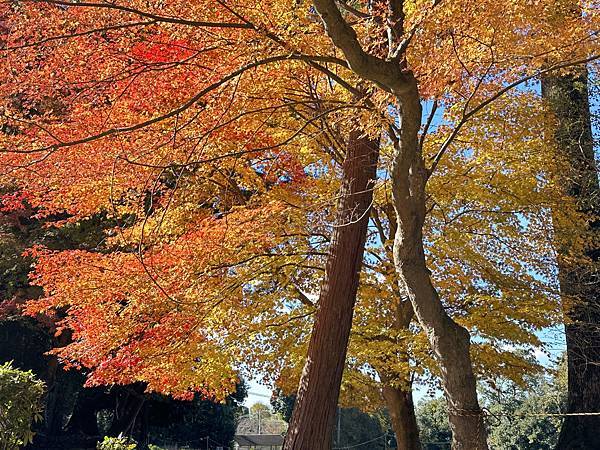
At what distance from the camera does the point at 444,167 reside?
9.96m

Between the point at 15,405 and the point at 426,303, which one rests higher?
the point at 426,303

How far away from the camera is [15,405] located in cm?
602

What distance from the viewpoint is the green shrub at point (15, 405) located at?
5.95 m

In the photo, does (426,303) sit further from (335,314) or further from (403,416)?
(403,416)

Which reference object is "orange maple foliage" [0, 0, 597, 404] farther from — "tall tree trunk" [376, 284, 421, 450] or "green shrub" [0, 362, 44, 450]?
"green shrub" [0, 362, 44, 450]

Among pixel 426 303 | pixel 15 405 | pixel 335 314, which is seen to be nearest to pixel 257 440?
pixel 335 314

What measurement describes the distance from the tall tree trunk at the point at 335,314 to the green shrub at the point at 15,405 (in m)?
2.75

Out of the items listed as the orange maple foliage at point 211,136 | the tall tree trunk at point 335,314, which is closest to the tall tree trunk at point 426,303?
the orange maple foliage at point 211,136

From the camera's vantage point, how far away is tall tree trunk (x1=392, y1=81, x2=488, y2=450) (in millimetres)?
5426

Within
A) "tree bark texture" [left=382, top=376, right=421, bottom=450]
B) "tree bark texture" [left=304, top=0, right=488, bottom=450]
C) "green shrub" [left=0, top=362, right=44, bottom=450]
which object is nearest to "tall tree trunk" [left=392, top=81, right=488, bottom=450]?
"tree bark texture" [left=304, top=0, right=488, bottom=450]

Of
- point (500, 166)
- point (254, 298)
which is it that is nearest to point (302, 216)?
point (254, 298)

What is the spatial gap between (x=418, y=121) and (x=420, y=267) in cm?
140

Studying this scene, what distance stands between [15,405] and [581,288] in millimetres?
8968

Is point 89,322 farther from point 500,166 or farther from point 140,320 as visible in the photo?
point 500,166
